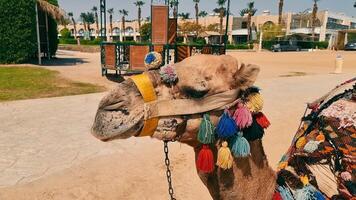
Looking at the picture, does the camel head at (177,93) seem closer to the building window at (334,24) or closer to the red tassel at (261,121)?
the red tassel at (261,121)

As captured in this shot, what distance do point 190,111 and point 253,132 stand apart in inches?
18.8

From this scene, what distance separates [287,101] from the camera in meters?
13.0

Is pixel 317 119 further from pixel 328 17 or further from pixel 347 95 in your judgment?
pixel 328 17

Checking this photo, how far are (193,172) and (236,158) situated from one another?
425 cm

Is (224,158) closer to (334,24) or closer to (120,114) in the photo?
(120,114)

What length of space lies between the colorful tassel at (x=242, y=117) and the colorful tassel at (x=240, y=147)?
0.10m

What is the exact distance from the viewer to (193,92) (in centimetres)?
232

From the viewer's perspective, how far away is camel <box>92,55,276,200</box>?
216cm

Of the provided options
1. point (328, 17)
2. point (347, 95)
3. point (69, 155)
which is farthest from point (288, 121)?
point (328, 17)

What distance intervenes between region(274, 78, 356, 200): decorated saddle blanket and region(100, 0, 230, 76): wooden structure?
13.4 metres

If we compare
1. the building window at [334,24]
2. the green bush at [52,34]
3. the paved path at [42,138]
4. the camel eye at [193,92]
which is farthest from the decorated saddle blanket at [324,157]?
the building window at [334,24]

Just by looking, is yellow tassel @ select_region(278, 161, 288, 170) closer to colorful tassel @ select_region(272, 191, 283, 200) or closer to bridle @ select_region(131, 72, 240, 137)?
colorful tassel @ select_region(272, 191, 283, 200)

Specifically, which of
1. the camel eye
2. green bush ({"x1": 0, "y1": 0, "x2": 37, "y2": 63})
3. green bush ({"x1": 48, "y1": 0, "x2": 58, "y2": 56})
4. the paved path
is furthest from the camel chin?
green bush ({"x1": 48, "y1": 0, "x2": 58, "y2": 56})

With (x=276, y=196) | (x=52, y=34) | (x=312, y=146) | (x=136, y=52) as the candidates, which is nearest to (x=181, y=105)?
(x=276, y=196)
